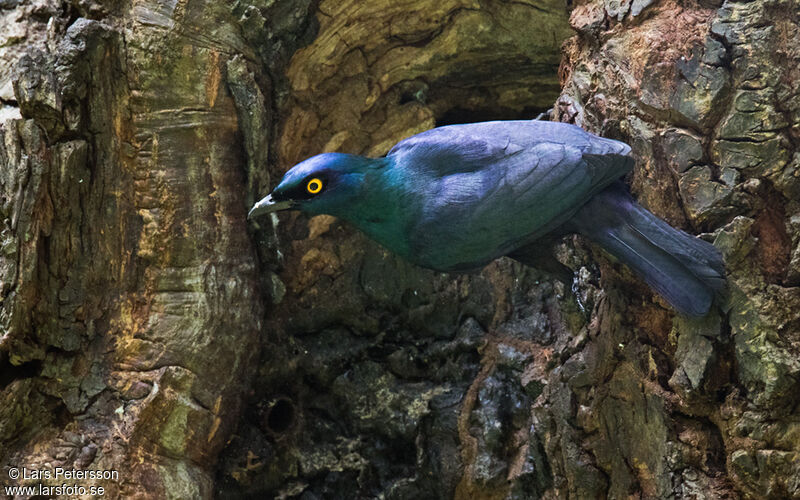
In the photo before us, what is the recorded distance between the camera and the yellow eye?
3166 mm

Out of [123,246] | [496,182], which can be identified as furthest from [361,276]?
[496,182]

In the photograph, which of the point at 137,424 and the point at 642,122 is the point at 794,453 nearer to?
the point at 642,122

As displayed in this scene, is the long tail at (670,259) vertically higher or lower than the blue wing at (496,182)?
lower

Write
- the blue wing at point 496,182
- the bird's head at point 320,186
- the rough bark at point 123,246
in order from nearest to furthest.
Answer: the blue wing at point 496,182 → the bird's head at point 320,186 → the rough bark at point 123,246

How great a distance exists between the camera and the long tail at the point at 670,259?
9.05 feet

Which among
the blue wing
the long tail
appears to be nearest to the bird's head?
the blue wing

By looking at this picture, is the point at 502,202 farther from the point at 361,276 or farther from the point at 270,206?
the point at 361,276

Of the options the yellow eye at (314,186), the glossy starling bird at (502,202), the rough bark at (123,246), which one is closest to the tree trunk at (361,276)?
the rough bark at (123,246)

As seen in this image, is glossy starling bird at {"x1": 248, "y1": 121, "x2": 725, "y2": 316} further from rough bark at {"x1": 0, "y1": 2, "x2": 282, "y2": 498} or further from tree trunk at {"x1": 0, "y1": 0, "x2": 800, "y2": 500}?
rough bark at {"x1": 0, "y1": 2, "x2": 282, "y2": 498}

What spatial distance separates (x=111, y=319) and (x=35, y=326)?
13.4 inches

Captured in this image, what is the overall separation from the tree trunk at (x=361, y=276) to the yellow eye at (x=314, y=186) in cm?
79

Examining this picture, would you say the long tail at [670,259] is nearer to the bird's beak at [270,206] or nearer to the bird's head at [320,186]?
the bird's head at [320,186]

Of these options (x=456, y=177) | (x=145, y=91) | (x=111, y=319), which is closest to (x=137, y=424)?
(x=111, y=319)

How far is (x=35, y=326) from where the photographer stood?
136 inches
